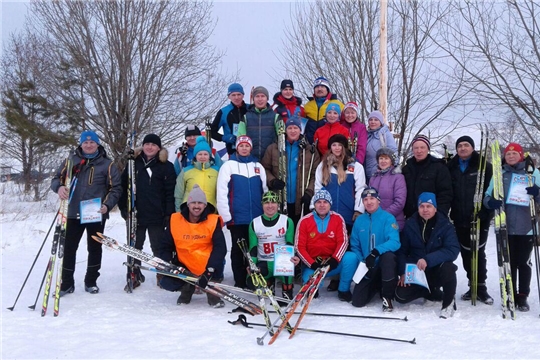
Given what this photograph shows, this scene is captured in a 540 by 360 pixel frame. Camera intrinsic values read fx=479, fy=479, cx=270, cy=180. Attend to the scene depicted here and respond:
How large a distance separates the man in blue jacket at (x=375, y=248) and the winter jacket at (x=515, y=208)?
1.01 metres

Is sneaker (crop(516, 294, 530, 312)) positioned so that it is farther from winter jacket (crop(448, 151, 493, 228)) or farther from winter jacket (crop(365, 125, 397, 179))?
winter jacket (crop(365, 125, 397, 179))

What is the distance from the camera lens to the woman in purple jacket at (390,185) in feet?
16.8

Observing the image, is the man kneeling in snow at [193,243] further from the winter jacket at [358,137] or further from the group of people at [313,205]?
the winter jacket at [358,137]

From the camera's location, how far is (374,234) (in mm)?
4973

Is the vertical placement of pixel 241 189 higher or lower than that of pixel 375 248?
higher

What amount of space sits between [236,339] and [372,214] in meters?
2.02

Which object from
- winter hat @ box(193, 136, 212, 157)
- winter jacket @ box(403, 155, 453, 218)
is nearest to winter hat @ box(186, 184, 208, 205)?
winter hat @ box(193, 136, 212, 157)

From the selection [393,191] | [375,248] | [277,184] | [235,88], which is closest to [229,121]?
[235,88]

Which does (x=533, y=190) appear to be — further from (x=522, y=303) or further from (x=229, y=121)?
(x=229, y=121)

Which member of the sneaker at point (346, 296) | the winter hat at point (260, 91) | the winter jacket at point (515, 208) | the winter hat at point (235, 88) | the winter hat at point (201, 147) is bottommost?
the sneaker at point (346, 296)

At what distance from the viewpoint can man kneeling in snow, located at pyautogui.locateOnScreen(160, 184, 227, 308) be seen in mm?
4809

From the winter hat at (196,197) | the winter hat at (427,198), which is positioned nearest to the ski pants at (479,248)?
the winter hat at (427,198)

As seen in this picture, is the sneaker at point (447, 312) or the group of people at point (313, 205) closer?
the sneaker at point (447, 312)

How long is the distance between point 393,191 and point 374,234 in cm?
54
